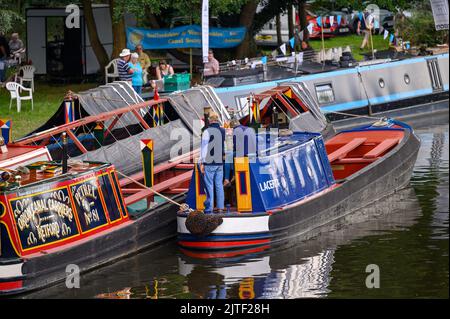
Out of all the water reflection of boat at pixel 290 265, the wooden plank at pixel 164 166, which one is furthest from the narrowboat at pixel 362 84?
the water reflection of boat at pixel 290 265

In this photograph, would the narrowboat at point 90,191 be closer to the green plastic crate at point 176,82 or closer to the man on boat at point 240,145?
the man on boat at point 240,145

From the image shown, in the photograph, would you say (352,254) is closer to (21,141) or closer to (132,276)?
(132,276)

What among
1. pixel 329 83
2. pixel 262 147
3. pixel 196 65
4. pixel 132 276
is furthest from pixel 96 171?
pixel 196 65

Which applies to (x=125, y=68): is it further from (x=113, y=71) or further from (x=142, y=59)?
(x=113, y=71)

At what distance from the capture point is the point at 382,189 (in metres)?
23.1

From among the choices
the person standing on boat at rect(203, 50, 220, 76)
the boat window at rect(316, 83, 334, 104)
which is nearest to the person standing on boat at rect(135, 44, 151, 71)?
the person standing on boat at rect(203, 50, 220, 76)

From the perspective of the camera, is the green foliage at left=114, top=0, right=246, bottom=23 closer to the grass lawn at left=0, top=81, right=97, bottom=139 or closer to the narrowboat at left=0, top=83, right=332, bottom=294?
the grass lawn at left=0, top=81, right=97, bottom=139

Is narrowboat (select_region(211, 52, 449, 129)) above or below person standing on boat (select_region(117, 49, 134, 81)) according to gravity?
A: below

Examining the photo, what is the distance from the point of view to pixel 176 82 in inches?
1183

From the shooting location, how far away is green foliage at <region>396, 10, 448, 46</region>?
44.9 meters

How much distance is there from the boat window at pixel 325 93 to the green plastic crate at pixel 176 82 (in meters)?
4.24

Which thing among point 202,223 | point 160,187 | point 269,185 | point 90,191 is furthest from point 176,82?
point 90,191

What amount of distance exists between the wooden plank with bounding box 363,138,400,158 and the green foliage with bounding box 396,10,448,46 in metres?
19.9
